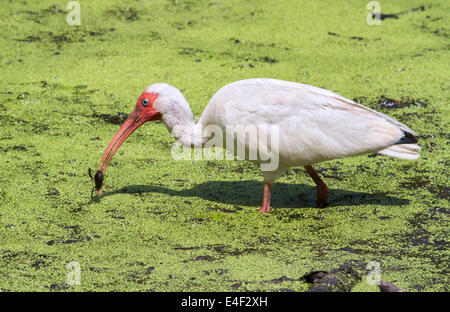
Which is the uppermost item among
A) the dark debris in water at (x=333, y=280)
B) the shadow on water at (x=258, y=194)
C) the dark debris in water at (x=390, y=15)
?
the dark debris in water at (x=390, y=15)

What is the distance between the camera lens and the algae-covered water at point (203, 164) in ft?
11.2

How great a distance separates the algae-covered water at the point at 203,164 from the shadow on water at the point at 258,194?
0.02m

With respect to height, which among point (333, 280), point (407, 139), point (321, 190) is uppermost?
point (407, 139)

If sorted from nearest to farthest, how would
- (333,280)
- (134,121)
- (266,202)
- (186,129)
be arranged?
(333,280)
(266,202)
(186,129)
(134,121)

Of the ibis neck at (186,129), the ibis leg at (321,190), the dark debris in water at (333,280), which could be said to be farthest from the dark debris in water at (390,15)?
the dark debris in water at (333,280)

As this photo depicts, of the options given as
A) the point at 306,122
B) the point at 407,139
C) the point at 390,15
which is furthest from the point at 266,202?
the point at 390,15

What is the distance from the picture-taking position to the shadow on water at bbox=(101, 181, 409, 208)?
14.3ft

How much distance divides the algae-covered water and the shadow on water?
A: 2 centimetres

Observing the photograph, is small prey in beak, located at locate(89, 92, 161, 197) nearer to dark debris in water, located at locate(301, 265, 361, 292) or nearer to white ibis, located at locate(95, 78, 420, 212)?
white ibis, located at locate(95, 78, 420, 212)

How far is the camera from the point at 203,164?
16.4ft

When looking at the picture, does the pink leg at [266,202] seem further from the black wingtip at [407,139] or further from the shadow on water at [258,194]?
the black wingtip at [407,139]

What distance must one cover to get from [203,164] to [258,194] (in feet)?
2.07

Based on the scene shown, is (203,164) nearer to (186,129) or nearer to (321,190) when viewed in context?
(186,129)

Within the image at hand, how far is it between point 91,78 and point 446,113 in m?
3.49
